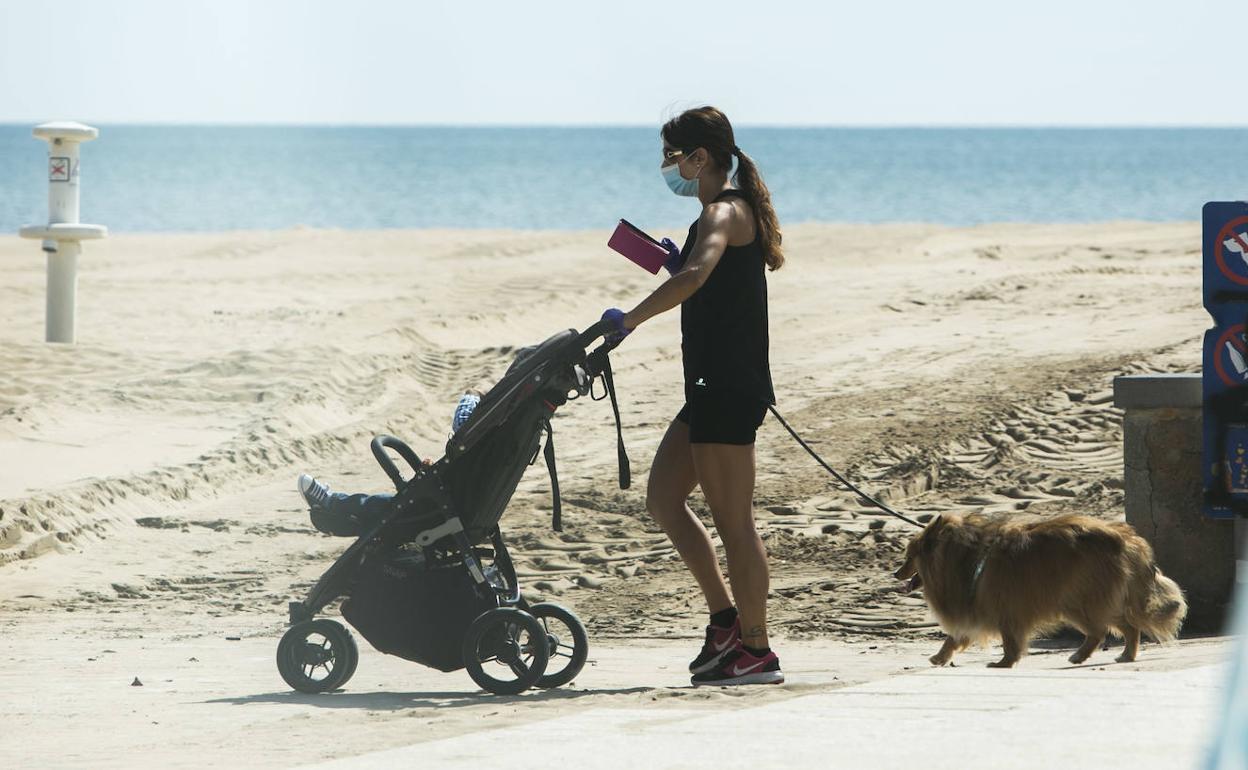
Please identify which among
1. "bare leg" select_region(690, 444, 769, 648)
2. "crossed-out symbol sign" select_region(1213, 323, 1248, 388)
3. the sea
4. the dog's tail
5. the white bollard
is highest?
the sea

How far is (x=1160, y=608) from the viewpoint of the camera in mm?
5809

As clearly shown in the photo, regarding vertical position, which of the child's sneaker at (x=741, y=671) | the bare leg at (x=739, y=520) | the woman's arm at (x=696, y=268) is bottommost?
the child's sneaker at (x=741, y=671)

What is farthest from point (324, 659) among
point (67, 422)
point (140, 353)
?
point (140, 353)

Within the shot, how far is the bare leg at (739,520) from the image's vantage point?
5.29m

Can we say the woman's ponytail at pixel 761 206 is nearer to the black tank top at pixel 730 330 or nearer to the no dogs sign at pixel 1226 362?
the black tank top at pixel 730 330

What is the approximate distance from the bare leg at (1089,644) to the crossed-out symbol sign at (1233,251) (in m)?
1.44

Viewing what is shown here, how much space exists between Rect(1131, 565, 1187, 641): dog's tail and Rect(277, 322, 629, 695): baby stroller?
6.33 ft

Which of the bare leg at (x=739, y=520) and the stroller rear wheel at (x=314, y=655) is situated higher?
the bare leg at (x=739, y=520)

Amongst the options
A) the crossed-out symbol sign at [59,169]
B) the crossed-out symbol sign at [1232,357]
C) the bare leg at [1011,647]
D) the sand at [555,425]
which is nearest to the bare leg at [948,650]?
the bare leg at [1011,647]

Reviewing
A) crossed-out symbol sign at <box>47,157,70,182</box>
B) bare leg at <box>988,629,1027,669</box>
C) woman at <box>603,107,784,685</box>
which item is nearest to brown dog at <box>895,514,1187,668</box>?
bare leg at <box>988,629,1027,669</box>

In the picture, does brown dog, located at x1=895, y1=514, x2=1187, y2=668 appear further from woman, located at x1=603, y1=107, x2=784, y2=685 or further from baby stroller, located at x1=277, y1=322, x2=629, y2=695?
baby stroller, located at x1=277, y1=322, x2=629, y2=695

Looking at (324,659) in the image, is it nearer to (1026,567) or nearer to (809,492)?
(1026,567)

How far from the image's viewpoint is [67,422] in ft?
37.0

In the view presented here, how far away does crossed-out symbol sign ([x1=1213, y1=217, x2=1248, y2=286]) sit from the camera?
605 centimetres
